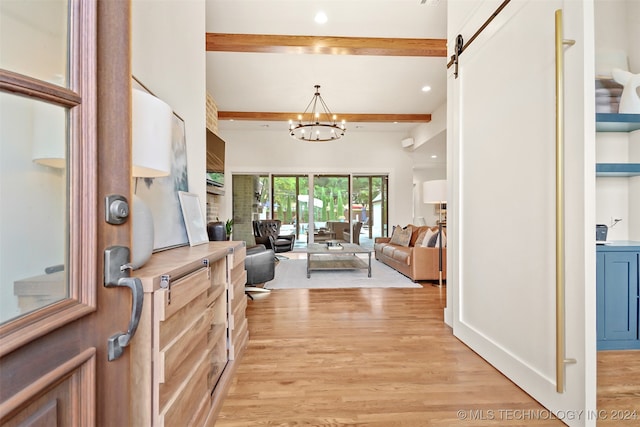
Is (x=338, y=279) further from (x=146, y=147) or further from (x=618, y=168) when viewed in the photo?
(x=146, y=147)

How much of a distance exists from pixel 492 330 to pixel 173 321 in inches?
80.0

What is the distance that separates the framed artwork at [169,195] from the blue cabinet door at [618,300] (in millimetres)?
3089

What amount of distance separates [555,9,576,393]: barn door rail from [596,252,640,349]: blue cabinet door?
4.19ft

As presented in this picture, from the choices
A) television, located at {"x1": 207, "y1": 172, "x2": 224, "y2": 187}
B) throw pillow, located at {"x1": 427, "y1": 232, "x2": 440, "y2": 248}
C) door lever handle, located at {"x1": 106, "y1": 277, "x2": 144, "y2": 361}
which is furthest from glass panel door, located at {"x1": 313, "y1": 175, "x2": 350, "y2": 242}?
door lever handle, located at {"x1": 106, "y1": 277, "x2": 144, "y2": 361}

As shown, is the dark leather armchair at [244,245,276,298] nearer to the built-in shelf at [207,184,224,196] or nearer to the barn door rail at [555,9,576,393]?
the built-in shelf at [207,184,224,196]

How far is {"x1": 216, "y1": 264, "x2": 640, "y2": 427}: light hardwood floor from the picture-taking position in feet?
4.99

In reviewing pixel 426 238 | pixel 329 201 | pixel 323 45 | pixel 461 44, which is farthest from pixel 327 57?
pixel 329 201

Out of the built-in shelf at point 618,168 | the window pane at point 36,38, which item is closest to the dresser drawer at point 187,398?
the window pane at point 36,38

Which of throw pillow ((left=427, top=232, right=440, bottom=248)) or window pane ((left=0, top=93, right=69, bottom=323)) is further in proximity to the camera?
throw pillow ((left=427, top=232, right=440, bottom=248))

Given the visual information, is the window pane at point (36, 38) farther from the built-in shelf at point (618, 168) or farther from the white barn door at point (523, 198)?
the built-in shelf at point (618, 168)

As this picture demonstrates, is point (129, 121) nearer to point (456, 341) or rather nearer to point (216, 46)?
point (456, 341)

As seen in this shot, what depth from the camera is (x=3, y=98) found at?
51 cm

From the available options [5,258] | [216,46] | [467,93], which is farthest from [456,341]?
[216,46]

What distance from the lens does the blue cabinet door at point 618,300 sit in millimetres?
2244
